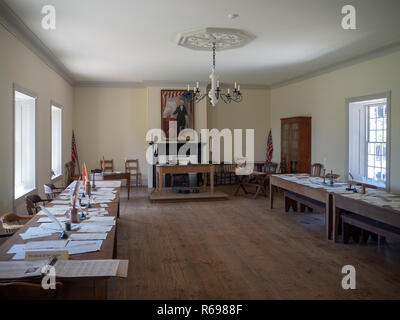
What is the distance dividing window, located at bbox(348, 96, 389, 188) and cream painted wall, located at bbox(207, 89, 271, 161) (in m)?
4.31

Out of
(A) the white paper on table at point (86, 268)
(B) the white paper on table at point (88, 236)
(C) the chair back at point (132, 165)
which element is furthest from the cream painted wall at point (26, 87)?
(A) the white paper on table at point (86, 268)

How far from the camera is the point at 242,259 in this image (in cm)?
461

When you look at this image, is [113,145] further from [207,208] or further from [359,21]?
[359,21]

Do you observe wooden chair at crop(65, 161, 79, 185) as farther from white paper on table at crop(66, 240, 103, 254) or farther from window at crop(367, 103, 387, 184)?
window at crop(367, 103, 387, 184)

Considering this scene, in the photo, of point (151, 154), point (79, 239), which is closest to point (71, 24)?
point (79, 239)

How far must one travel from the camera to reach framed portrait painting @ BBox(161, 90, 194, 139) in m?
11.1

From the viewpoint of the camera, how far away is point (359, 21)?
5414 mm

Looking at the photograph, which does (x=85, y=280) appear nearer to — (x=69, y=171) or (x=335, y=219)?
(x=335, y=219)

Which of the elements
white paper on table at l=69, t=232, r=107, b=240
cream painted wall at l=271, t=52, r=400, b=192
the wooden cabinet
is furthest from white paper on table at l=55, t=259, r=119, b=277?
the wooden cabinet

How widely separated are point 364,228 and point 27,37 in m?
6.02

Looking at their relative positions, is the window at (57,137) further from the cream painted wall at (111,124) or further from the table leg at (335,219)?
the table leg at (335,219)

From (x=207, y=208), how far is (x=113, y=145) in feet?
15.8

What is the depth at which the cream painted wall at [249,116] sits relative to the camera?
1183 centimetres

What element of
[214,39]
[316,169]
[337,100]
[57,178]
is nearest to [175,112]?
[57,178]
